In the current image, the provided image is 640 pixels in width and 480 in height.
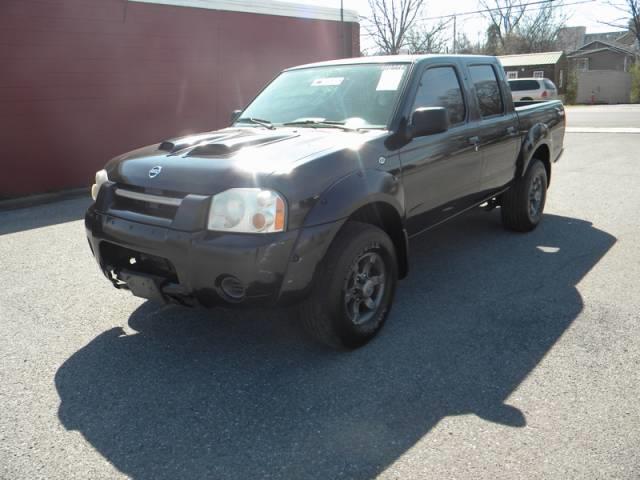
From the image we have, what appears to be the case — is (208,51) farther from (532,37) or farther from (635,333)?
(532,37)

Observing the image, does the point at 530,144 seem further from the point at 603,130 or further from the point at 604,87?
the point at 604,87

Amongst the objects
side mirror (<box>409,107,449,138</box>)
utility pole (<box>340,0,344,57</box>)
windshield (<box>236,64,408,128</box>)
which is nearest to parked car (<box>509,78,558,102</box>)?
utility pole (<box>340,0,344,57</box>)

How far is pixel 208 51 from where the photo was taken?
11945 millimetres

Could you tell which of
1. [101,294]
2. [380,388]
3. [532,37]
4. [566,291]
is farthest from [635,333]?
[532,37]

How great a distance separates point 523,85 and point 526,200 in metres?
21.8

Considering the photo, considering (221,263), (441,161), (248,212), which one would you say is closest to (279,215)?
(248,212)

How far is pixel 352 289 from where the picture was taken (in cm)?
337

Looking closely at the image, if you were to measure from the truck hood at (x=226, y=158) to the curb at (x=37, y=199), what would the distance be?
6480 millimetres

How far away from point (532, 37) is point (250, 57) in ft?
173

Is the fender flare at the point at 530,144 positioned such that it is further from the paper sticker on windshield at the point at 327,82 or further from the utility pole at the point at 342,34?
the utility pole at the point at 342,34

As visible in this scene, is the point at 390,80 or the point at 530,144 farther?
the point at 530,144

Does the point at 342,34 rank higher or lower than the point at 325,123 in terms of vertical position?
higher

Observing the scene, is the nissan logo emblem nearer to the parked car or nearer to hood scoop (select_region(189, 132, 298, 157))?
hood scoop (select_region(189, 132, 298, 157))

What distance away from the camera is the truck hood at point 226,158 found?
2.98 m
